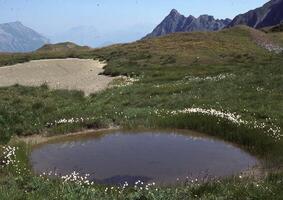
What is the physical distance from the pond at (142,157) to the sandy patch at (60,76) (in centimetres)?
1845

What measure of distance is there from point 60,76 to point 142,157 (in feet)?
113

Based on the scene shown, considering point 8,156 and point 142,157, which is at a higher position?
point 8,156

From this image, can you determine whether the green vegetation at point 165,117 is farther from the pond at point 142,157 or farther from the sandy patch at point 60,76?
the sandy patch at point 60,76

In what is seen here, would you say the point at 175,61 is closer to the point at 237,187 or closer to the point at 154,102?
the point at 154,102

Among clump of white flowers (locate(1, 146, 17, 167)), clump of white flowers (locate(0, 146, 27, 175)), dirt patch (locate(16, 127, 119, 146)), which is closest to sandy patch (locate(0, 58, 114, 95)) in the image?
dirt patch (locate(16, 127, 119, 146))

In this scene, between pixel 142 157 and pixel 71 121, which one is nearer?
pixel 142 157

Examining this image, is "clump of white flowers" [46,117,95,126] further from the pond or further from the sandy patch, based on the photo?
the sandy patch

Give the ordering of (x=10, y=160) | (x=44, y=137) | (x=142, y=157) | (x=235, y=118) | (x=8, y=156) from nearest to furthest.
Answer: (x=10, y=160) < (x=8, y=156) < (x=142, y=157) < (x=44, y=137) < (x=235, y=118)

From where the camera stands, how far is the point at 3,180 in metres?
14.1

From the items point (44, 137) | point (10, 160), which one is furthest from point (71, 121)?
point (10, 160)

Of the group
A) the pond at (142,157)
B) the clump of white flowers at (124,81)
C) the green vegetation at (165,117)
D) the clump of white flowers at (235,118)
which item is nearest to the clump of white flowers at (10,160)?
the green vegetation at (165,117)

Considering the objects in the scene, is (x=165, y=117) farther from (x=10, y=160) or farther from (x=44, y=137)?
(x=10, y=160)

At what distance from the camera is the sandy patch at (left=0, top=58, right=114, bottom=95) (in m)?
45.2

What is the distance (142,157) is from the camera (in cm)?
1944
